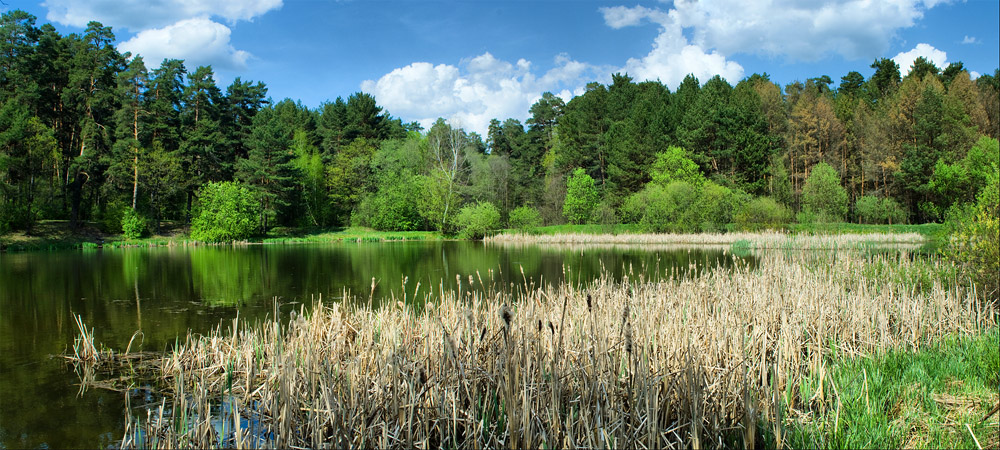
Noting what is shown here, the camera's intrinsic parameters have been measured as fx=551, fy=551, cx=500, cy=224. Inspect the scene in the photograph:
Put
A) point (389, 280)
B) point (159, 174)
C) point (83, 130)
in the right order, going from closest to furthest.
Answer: point (389, 280) < point (83, 130) < point (159, 174)

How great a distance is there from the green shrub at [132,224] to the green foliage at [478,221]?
961 inches

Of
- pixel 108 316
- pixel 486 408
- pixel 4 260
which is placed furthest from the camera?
pixel 4 260

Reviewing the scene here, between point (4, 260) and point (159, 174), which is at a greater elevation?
point (159, 174)

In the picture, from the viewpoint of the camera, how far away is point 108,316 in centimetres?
1155

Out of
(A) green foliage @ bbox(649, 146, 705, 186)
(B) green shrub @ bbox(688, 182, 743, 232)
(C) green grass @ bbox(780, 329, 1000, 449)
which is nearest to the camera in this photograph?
(C) green grass @ bbox(780, 329, 1000, 449)

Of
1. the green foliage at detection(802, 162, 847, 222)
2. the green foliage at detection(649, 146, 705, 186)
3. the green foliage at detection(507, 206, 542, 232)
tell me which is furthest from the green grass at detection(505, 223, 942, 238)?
the green foliage at detection(649, 146, 705, 186)

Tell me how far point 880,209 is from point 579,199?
25.5m

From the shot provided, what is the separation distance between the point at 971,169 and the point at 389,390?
5455 centimetres

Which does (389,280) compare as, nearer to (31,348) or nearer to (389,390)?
(31,348)

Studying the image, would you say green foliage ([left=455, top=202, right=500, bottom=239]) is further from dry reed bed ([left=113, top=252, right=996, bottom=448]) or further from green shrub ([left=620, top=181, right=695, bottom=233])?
dry reed bed ([left=113, top=252, right=996, bottom=448])

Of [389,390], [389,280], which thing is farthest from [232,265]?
[389,390]

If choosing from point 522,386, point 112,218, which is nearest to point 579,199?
point 112,218

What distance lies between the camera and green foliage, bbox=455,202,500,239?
159ft

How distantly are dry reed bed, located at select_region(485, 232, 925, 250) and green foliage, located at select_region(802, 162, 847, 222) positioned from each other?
11163 mm
